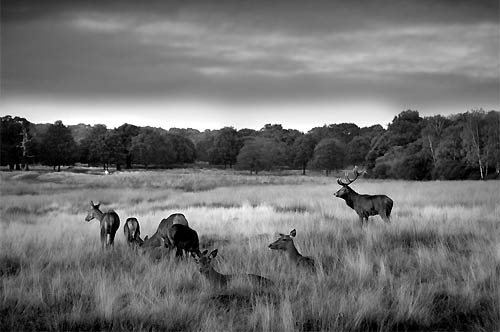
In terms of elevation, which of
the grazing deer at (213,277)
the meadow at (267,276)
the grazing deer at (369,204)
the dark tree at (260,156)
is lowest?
the meadow at (267,276)

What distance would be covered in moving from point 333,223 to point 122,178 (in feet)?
83.5

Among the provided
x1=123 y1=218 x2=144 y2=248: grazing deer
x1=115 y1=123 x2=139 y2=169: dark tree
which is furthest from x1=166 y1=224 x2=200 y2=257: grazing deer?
x1=115 y1=123 x2=139 y2=169: dark tree

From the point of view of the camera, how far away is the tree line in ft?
127

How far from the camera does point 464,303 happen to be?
530 centimetres

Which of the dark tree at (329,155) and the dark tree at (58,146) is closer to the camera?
the dark tree at (58,146)

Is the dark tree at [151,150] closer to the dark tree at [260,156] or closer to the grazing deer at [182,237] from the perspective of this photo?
the dark tree at [260,156]

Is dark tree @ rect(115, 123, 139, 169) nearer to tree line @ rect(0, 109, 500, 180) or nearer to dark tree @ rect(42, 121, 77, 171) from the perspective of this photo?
tree line @ rect(0, 109, 500, 180)

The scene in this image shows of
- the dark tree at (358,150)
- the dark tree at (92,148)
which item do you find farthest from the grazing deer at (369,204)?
the dark tree at (92,148)

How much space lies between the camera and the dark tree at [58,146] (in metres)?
38.8

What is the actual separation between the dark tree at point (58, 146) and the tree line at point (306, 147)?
0.10m

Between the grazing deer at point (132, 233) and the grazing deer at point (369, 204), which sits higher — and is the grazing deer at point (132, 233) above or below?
below

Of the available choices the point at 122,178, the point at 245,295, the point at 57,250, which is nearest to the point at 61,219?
the point at 57,250

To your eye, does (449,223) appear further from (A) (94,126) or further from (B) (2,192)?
(A) (94,126)

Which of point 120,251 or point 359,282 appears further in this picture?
point 120,251
